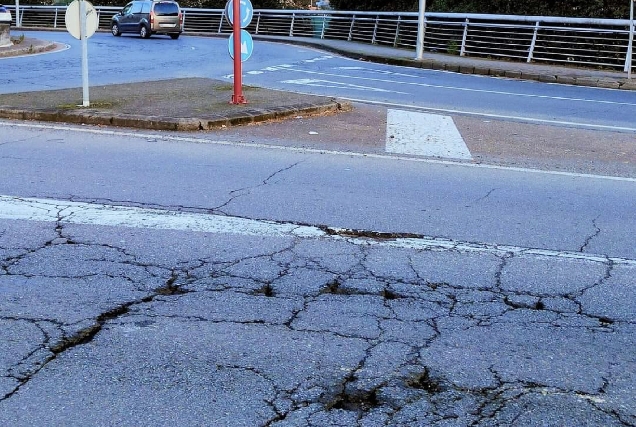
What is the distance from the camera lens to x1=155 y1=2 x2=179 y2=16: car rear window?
34.7 m

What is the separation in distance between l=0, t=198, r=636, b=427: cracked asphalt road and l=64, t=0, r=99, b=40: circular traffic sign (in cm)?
590

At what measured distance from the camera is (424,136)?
34.9 feet

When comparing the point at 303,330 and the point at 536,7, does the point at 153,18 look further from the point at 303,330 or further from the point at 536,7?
the point at 303,330

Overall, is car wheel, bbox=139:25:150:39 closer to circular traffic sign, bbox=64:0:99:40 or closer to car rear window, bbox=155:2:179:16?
car rear window, bbox=155:2:179:16

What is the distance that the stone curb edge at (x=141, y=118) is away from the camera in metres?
10.4

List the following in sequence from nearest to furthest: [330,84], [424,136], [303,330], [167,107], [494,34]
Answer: [303,330] < [424,136] < [167,107] < [330,84] < [494,34]

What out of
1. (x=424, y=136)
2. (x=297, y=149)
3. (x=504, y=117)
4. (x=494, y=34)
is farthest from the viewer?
(x=494, y=34)

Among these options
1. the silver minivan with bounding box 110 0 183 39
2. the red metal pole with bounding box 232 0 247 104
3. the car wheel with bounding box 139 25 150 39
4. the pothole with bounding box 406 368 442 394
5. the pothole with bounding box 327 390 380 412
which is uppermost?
the red metal pole with bounding box 232 0 247 104

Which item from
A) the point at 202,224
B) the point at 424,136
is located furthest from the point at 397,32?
the point at 202,224

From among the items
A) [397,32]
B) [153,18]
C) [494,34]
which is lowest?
[153,18]

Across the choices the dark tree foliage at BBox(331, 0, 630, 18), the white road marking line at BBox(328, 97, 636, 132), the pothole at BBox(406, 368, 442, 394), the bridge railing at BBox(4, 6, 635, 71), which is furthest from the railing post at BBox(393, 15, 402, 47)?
the pothole at BBox(406, 368, 442, 394)

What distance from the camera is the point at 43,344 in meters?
Result: 4.07

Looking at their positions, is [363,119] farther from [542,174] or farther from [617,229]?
[617,229]

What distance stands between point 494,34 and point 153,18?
1477 centimetres
